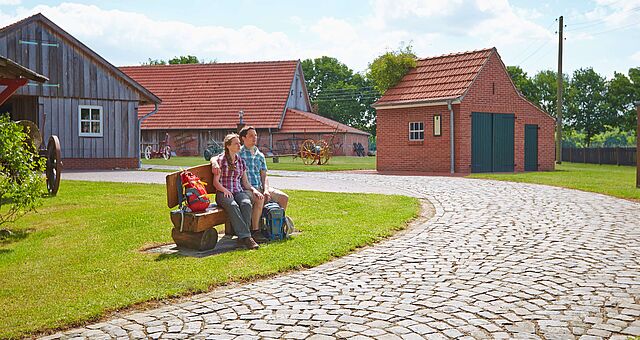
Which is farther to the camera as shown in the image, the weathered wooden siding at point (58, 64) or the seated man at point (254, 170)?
the weathered wooden siding at point (58, 64)

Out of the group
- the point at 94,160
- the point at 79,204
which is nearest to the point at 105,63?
the point at 94,160

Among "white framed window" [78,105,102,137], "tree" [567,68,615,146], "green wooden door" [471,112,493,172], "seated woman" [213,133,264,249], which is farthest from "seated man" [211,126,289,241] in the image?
"tree" [567,68,615,146]

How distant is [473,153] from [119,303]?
866 inches

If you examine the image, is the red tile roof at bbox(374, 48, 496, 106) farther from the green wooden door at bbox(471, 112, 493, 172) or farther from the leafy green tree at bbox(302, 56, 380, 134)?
the leafy green tree at bbox(302, 56, 380, 134)

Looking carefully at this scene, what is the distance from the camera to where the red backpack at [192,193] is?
26.5 ft

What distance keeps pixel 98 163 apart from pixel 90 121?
1.64 metres

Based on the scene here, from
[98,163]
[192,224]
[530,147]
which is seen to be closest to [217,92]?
[98,163]

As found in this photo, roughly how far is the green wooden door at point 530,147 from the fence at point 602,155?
46.7 ft

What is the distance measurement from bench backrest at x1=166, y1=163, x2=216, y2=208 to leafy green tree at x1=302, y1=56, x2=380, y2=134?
215 ft

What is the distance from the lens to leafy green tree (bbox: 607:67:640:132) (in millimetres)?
55938

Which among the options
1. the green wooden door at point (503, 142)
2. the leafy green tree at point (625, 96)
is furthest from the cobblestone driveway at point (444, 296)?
the leafy green tree at point (625, 96)

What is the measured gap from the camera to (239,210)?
8.41 m

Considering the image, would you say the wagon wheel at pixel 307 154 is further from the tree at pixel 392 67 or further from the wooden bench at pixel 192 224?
the wooden bench at pixel 192 224

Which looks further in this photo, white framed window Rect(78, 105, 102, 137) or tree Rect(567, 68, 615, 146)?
tree Rect(567, 68, 615, 146)
